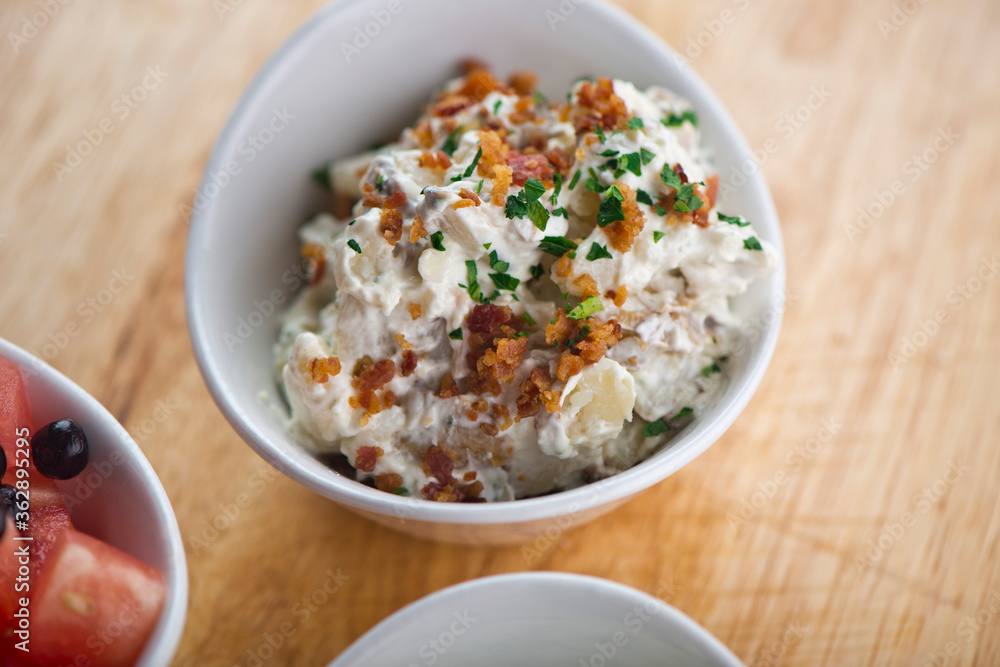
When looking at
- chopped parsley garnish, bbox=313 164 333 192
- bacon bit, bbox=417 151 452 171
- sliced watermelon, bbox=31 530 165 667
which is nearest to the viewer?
sliced watermelon, bbox=31 530 165 667

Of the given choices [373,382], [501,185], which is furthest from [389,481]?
[501,185]

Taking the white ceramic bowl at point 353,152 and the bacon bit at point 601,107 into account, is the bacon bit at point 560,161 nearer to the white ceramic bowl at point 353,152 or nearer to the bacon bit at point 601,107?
the bacon bit at point 601,107

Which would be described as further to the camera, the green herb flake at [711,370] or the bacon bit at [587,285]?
the green herb flake at [711,370]

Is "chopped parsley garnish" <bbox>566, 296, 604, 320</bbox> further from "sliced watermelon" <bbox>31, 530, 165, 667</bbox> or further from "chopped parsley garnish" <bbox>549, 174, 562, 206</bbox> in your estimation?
"sliced watermelon" <bbox>31, 530, 165, 667</bbox>

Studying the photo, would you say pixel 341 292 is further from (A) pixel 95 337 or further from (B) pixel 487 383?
(A) pixel 95 337

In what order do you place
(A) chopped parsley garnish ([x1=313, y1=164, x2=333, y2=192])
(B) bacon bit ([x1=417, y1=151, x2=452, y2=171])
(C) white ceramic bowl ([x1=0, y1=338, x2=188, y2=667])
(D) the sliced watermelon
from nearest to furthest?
(D) the sliced watermelon, (C) white ceramic bowl ([x1=0, y1=338, x2=188, y2=667]), (B) bacon bit ([x1=417, y1=151, x2=452, y2=171]), (A) chopped parsley garnish ([x1=313, y1=164, x2=333, y2=192])

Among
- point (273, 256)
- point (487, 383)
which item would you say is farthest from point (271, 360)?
point (487, 383)

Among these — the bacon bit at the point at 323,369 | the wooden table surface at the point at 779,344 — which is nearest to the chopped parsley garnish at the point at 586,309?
the bacon bit at the point at 323,369

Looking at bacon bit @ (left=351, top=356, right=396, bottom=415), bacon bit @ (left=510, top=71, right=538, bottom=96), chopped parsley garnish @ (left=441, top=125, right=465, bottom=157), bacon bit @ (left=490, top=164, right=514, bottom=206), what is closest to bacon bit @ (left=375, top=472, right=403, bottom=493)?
bacon bit @ (left=351, top=356, right=396, bottom=415)
